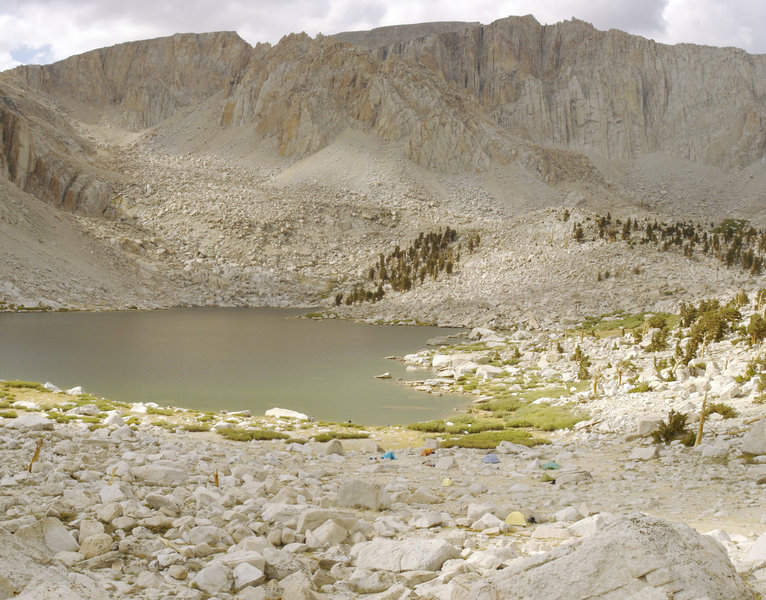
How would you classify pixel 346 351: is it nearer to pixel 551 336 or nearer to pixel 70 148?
pixel 551 336

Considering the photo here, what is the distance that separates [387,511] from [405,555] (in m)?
2.89

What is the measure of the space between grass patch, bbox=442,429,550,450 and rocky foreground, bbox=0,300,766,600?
38cm

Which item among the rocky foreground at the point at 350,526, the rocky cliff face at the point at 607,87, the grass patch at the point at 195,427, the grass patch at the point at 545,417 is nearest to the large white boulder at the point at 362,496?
the rocky foreground at the point at 350,526

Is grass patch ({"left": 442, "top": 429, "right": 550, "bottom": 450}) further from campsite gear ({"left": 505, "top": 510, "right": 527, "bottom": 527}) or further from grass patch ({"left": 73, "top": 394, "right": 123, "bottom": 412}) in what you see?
grass patch ({"left": 73, "top": 394, "right": 123, "bottom": 412})

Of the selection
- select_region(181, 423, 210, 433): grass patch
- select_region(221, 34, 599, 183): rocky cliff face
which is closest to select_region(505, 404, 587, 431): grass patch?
select_region(181, 423, 210, 433): grass patch

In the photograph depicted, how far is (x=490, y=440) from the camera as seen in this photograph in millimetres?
16969

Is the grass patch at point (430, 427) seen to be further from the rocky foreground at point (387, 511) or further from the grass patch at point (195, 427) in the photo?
the grass patch at point (195, 427)

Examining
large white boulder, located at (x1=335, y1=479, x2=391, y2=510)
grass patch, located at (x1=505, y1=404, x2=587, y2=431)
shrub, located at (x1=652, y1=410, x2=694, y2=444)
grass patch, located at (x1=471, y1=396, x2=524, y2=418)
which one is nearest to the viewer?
large white boulder, located at (x1=335, y1=479, x2=391, y2=510)

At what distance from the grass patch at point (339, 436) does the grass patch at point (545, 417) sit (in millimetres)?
4685

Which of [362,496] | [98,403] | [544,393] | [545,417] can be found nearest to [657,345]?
[544,393]

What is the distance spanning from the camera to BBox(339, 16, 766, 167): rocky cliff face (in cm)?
14238

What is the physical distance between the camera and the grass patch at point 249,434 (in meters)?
17.0

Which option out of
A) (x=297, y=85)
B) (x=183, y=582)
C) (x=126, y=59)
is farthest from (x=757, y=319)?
(x=126, y=59)

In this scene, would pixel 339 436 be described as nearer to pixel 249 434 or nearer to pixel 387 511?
pixel 249 434
